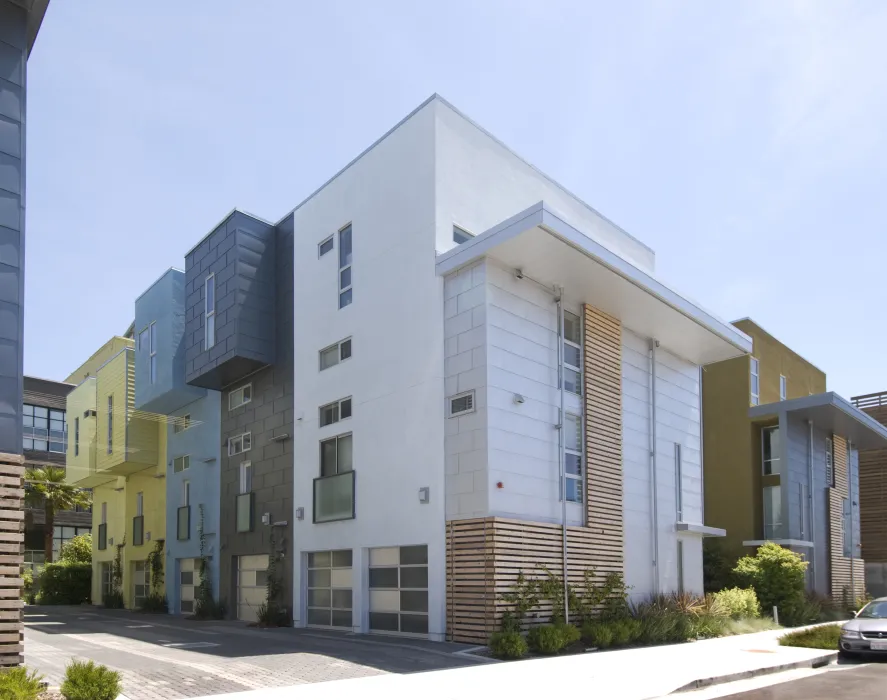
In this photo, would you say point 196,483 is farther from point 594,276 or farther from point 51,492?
point 51,492

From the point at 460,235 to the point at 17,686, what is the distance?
12632 mm

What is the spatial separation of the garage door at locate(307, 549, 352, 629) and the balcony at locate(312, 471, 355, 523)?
880 mm

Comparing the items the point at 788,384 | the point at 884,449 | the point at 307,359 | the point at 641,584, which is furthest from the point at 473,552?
the point at 884,449

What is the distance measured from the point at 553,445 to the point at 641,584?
515 centimetres

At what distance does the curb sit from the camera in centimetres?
1264

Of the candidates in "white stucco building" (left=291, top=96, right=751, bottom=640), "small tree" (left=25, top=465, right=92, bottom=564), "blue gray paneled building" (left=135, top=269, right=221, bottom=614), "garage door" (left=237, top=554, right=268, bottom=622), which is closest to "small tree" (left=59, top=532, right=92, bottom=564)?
"small tree" (left=25, top=465, right=92, bottom=564)

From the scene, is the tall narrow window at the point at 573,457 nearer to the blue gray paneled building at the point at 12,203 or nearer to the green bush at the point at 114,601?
the blue gray paneled building at the point at 12,203

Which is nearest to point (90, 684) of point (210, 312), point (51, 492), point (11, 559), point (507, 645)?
point (11, 559)

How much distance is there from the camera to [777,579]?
24.4 meters

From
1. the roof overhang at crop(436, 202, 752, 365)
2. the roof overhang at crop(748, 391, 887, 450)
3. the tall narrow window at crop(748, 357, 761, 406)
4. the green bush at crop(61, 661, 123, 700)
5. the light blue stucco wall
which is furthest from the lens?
the tall narrow window at crop(748, 357, 761, 406)

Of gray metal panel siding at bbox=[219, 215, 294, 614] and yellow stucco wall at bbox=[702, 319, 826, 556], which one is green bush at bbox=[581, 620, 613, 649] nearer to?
gray metal panel siding at bbox=[219, 215, 294, 614]

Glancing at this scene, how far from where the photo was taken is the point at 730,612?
2177 centimetres

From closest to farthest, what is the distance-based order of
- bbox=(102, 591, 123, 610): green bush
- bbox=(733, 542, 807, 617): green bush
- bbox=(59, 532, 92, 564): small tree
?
bbox=(733, 542, 807, 617): green bush
bbox=(102, 591, 123, 610): green bush
bbox=(59, 532, 92, 564): small tree

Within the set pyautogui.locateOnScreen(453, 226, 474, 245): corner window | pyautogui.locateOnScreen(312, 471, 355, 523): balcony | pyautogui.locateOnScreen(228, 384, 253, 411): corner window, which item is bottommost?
pyautogui.locateOnScreen(312, 471, 355, 523): balcony
